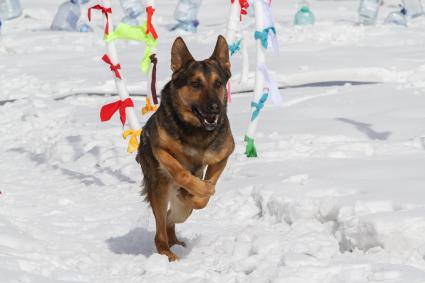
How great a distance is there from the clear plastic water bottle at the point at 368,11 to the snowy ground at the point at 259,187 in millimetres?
4285

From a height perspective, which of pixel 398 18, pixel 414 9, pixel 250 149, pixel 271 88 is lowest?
pixel 414 9

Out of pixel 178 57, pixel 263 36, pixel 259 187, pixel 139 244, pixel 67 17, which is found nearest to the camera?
pixel 178 57

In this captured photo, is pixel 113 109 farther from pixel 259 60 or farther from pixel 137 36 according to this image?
pixel 259 60

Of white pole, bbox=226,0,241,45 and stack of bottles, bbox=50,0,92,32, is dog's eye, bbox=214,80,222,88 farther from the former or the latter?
stack of bottles, bbox=50,0,92,32

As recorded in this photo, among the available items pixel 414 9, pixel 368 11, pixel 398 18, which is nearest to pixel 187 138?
pixel 368 11

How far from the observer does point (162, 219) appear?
6129mm

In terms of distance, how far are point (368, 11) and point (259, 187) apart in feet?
48.9

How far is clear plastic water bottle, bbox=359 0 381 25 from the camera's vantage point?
21.4 meters

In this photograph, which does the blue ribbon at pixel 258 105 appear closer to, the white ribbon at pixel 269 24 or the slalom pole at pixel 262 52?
the slalom pole at pixel 262 52

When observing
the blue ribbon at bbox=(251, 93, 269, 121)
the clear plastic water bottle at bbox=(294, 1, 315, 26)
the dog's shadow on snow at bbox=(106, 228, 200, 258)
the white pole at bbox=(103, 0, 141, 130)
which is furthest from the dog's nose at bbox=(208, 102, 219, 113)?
the clear plastic water bottle at bbox=(294, 1, 315, 26)

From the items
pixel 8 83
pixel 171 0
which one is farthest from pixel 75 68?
pixel 171 0

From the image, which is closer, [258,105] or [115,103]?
[258,105]

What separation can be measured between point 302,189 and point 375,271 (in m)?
2.12

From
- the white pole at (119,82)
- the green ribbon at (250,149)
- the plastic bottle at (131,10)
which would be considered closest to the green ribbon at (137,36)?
the white pole at (119,82)
